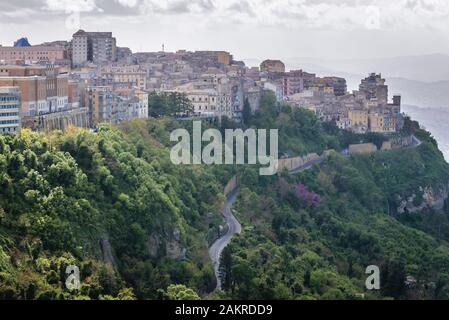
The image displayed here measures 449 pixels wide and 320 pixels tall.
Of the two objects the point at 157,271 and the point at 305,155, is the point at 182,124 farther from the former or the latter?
the point at 157,271

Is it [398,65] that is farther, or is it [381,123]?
[398,65]

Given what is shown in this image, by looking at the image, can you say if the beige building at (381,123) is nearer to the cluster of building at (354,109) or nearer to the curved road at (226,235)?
the cluster of building at (354,109)

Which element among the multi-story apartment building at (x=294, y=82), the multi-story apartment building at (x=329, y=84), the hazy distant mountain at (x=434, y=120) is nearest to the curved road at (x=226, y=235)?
the multi-story apartment building at (x=294, y=82)

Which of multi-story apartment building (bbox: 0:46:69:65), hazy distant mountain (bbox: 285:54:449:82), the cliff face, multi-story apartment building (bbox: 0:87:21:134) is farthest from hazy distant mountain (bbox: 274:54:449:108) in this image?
multi-story apartment building (bbox: 0:87:21:134)

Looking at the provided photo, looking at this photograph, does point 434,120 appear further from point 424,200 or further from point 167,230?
point 167,230

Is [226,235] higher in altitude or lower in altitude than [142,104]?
lower

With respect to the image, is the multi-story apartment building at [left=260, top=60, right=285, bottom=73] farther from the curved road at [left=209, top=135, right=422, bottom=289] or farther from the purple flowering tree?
the curved road at [left=209, top=135, right=422, bottom=289]

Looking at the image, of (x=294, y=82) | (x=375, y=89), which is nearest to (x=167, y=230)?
(x=294, y=82)
